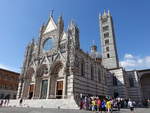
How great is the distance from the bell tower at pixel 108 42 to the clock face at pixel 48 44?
1609 cm

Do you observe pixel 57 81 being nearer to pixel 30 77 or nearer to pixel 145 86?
pixel 30 77

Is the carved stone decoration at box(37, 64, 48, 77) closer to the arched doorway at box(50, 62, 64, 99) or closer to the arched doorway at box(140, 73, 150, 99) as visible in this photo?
the arched doorway at box(50, 62, 64, 99)

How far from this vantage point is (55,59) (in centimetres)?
2198

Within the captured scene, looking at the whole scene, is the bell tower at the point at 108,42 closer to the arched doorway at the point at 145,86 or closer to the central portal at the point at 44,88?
the arched doorway at the point at 145,86

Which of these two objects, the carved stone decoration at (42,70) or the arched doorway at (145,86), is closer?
the carved stone decoration at (42,70)

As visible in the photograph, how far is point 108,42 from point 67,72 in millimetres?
21195

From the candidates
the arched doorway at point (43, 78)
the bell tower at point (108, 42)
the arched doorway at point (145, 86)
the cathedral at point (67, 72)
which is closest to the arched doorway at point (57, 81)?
the cathedral at point (67, 72)

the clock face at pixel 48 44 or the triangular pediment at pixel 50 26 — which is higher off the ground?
the triangular pediment at pixel 50 26

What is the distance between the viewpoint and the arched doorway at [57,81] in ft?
67.9

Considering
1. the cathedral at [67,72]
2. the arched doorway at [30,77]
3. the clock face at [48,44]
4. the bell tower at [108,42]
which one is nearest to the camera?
the cathedral at [67,72]

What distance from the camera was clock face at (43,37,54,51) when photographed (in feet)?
84.4

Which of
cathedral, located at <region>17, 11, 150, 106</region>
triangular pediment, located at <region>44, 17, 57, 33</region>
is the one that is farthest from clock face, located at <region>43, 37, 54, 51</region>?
triangular pediment, located at <region>44, 17, 57, 33</region>

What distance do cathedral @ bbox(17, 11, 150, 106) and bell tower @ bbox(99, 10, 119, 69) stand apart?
0.85 ft

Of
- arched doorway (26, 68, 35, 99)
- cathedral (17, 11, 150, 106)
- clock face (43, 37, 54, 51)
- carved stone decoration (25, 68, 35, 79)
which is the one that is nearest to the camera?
cathedral (17, 11, 150, 106)
